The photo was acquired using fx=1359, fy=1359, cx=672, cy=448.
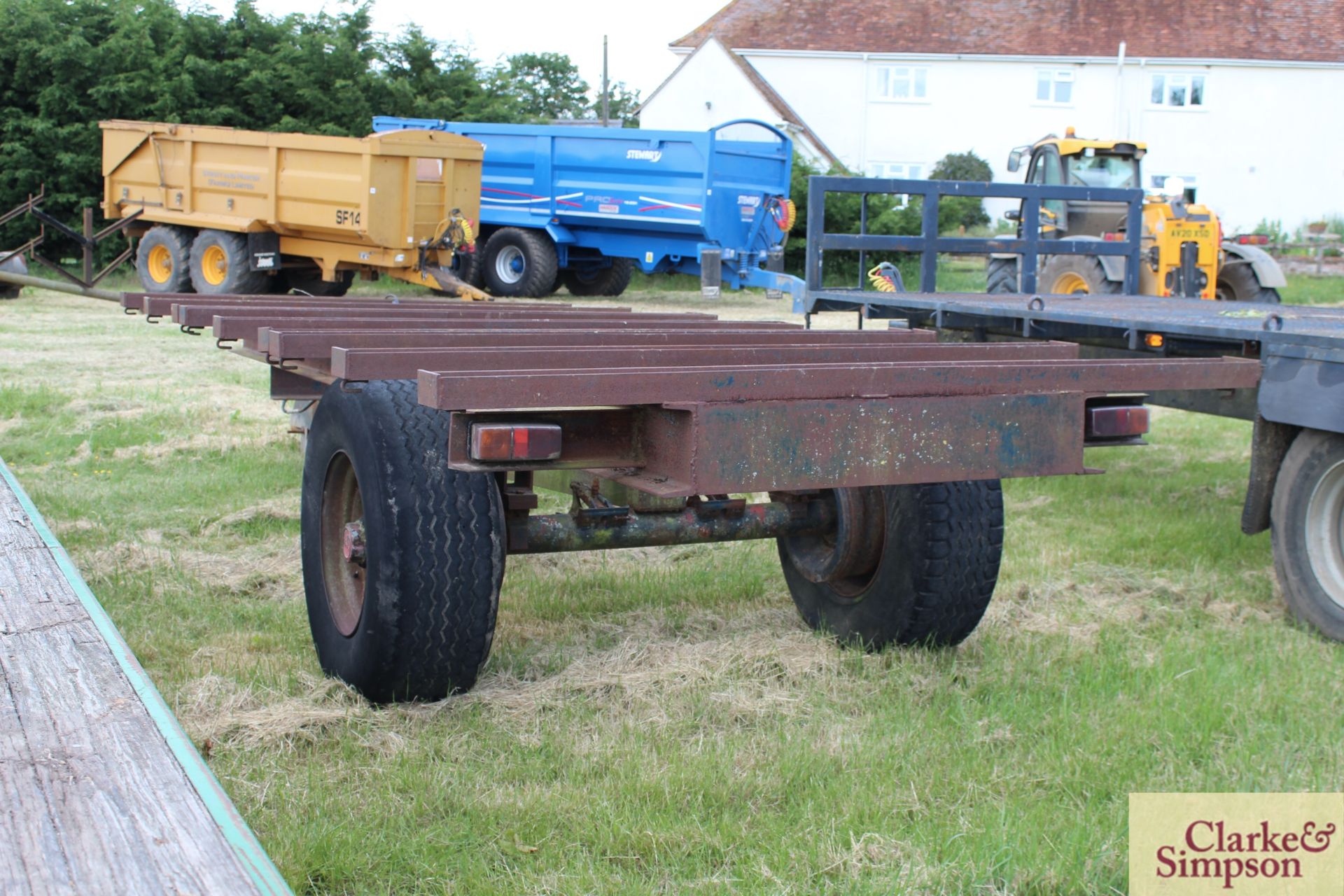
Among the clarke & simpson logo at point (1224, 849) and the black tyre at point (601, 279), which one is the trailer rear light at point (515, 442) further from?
the black tyre at point (601, 279)

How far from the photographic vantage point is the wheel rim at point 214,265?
17.5 meters

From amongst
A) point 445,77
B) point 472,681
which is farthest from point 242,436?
point 445,77

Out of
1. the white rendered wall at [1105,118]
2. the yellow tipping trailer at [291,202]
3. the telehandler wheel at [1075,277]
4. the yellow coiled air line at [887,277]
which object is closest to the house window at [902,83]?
the white rendered wall at [1105,118]

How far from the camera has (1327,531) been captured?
4.68m

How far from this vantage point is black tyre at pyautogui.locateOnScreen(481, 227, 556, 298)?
65.6 ft

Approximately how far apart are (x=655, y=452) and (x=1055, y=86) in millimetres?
37714

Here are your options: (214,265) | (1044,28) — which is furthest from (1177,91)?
(214,265)

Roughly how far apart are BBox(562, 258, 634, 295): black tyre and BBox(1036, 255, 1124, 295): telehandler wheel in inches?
388

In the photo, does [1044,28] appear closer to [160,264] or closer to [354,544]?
[160,264]

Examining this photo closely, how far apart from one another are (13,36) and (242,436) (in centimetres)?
1646

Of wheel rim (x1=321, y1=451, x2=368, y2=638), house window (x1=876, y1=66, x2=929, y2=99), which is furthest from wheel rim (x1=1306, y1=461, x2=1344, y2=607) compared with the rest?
house window (x1=876, y1=66, x2=929, y2=99)

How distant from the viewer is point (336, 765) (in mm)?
3279

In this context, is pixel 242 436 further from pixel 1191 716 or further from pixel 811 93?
pixel 811 93

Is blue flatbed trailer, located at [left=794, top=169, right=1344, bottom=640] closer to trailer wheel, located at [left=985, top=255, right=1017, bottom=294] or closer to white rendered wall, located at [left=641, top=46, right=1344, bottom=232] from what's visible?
trailer wheel, located at [left=985, top=255, right=1017, bottom=294]
